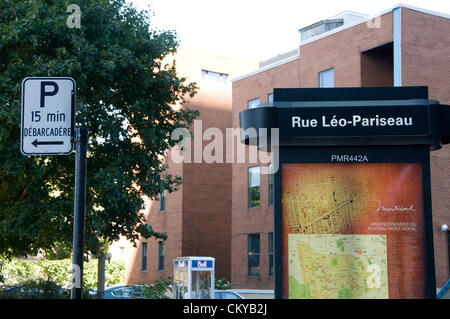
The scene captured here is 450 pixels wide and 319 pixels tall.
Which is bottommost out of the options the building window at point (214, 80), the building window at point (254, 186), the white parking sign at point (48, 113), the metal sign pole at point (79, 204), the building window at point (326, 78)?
the metal sign pole at point (79, 204)

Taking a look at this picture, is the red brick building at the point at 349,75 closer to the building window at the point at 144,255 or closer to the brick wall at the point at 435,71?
the brick wall at the point at 435,71

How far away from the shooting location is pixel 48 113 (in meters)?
6.58

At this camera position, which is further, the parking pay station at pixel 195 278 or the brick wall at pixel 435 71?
the brick wall at pixel 435 71

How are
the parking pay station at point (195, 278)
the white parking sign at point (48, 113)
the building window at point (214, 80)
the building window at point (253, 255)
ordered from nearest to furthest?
the white parking sign at point (48, 113)
the parking pay station at point (195, 278)
the building window at point (253, 255)
the building window at point (214, 80)

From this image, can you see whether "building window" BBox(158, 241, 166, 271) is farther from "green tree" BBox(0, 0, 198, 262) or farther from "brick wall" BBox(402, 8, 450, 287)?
"green tree" BBox(0, 0, 198, 262)

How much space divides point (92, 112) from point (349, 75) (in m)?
17.4

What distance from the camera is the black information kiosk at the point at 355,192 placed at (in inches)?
329

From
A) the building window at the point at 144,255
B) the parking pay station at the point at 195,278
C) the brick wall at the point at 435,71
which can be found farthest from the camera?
the building window at the point at 144,255

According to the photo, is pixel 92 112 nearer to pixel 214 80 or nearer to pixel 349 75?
pixel 349 75

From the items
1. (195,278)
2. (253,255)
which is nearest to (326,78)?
(253,255)

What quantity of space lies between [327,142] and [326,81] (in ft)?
92.0

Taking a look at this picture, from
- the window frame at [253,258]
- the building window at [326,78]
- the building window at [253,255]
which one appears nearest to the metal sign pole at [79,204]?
the building window at [326,78]

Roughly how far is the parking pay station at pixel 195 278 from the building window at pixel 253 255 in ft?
31.9
